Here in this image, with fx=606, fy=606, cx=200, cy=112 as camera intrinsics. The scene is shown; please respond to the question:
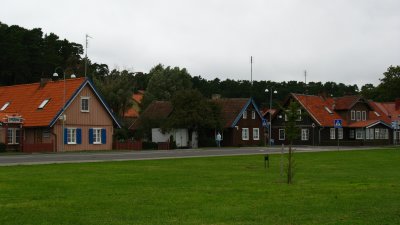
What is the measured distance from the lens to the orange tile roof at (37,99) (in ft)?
170

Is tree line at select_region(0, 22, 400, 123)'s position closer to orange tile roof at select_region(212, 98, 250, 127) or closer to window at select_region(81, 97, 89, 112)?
orange tile roof at select_region(212, 98, 250, 127)

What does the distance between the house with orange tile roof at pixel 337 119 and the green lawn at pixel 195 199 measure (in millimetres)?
55760

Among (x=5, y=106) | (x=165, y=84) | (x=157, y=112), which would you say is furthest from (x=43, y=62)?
(x=5, y=106)

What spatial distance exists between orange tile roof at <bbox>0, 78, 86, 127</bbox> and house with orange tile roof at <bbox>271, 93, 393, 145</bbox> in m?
31.6

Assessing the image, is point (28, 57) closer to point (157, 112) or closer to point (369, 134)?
point (157, 112)

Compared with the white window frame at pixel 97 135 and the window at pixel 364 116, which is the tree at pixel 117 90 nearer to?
the white window frame at pixel 97 135

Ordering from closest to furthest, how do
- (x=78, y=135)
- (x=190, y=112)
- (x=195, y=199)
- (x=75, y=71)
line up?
1. (x=195, y=199)
2. (x=78, y=135)
3. (x=190, y=112)
4. (x=75, y=71)

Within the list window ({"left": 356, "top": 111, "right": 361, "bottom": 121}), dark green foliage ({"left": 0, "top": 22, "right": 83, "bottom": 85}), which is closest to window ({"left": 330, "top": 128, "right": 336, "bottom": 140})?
window ({"left": 356, "top": 111, "right": 361, "bottom": 121})

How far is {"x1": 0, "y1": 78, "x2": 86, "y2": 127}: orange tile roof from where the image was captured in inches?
2035

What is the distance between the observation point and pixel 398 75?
9700cm

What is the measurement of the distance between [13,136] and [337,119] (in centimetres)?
4294

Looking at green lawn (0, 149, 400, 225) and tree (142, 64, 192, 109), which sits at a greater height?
tree (142, 64, 192, 109)

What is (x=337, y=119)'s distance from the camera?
7788 cm

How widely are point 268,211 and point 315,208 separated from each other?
1211mm
